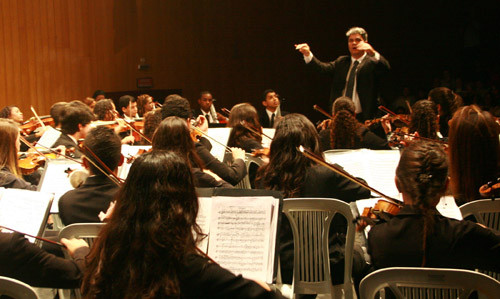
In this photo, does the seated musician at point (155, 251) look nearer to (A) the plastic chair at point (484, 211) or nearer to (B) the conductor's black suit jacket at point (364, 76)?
(A) the plastic chair at point (484, 211)

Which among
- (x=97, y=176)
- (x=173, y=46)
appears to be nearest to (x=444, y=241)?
(x=97, y=176)

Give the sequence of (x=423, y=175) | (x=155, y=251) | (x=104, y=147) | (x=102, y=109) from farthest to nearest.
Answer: (x=102, y=109)
(x=104, y=147)
(x=423, y=175)
(x=155, y=251)

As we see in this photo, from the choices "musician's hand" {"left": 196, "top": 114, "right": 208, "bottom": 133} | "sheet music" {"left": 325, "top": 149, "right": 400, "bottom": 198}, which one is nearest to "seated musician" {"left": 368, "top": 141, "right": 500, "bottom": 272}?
"sheet music" {"left": 325, "top": 149, "right": 400, "bottom": 198}

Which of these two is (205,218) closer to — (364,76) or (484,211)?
(484,211)

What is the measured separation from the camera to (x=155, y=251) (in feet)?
4.33

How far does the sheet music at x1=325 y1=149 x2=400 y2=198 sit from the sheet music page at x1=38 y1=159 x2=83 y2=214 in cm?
155

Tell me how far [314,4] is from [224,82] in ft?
8.26

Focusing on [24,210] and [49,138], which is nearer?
[24,210]

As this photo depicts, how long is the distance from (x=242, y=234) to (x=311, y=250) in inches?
28.8

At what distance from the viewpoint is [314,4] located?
10812 mm

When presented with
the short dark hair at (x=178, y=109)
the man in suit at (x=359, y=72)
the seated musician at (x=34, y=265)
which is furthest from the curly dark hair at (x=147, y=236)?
the man in suit at (x=359, y=72)

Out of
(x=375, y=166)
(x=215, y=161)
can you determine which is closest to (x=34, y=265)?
(x=215, y=161)

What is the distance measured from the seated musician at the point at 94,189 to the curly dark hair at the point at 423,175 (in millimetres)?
1347

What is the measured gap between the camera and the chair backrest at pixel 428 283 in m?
1.44
